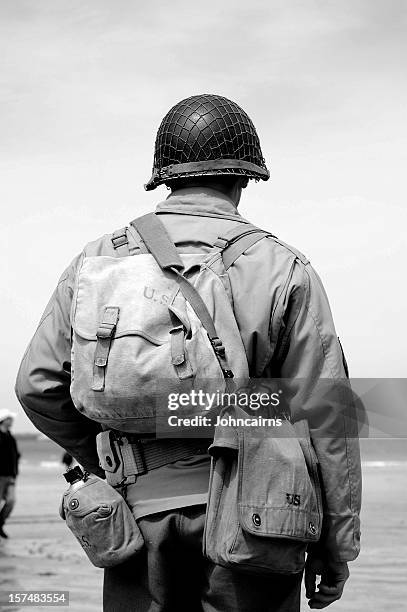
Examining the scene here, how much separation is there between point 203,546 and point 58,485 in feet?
80.1

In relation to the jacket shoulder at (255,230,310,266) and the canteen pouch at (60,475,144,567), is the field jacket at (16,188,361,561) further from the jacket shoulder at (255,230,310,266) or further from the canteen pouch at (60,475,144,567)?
the canteen pouch at (60,475,144,567)

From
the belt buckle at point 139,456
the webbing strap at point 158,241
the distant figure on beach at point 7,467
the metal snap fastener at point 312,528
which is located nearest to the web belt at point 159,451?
the belt buckle at point 139,456

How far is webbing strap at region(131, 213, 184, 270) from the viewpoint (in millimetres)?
3486

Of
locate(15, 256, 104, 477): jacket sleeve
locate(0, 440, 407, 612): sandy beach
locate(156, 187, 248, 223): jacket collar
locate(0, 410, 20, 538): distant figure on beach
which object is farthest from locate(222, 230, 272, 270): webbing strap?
locate(0, 410, 20, 538): distant figure on beach

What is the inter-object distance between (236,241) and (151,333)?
481 mm

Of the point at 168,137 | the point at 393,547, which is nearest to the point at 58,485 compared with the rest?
the point at 393,547

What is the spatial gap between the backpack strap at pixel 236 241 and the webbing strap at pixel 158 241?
16 centimetres

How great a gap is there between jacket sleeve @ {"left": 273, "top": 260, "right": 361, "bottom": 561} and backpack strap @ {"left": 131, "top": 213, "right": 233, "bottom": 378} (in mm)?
273

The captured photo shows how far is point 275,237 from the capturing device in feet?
12.0

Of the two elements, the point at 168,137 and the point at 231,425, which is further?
the point at 168,137

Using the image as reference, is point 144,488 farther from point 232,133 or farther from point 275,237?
point 232,133

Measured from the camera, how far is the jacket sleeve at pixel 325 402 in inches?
136

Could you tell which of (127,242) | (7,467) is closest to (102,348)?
(127,242)

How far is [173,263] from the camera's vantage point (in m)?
3.47
